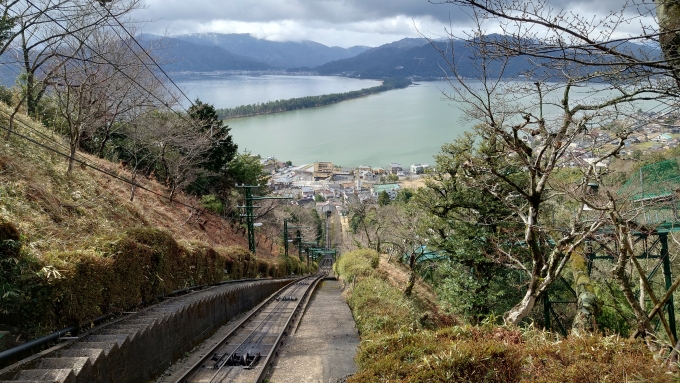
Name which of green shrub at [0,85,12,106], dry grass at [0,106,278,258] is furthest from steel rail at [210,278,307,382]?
green shrub at [0,85,12,106]

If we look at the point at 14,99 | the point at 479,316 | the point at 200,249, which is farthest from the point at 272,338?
the point at 14,99

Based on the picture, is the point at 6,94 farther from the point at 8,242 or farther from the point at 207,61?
the point at 207,61

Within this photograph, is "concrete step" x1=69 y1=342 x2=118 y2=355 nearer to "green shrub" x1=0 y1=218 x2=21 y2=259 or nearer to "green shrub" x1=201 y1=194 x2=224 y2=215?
"green shrub" x1=0 y1=218 x2=21 y2=259

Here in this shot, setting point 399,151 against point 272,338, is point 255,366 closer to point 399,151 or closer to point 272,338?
point 272,338

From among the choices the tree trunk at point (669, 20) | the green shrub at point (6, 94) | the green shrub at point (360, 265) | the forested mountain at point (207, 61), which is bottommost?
the green shrub at point (360, 265)

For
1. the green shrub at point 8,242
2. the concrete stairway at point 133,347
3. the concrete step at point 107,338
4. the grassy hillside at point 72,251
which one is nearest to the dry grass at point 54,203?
the grassy hillside at point 72,251

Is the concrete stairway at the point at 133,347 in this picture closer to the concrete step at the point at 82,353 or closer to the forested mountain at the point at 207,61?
the concrete step at the point at 82,353
